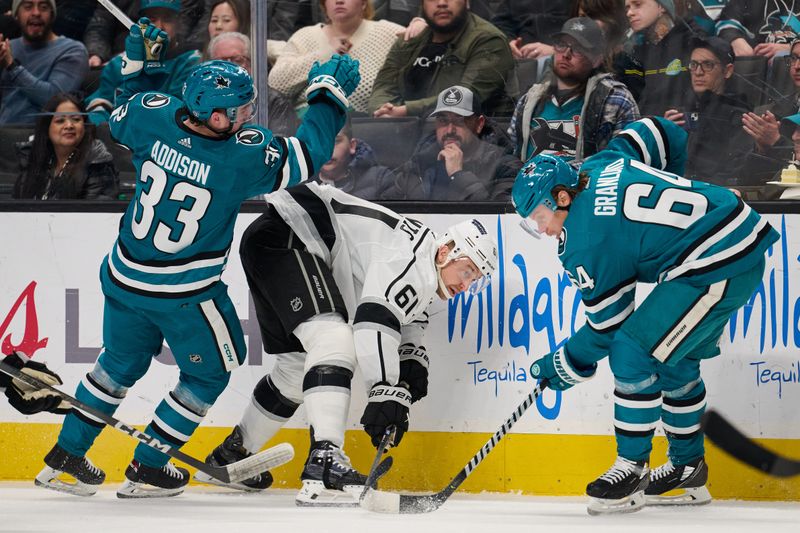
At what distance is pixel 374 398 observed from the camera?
343cm

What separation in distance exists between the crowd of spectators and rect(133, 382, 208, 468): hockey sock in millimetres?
906

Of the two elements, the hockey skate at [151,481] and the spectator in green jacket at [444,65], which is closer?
the hockey skate at [151,481]

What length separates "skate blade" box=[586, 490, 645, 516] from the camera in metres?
3.41

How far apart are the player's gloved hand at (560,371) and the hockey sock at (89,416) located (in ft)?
4.29

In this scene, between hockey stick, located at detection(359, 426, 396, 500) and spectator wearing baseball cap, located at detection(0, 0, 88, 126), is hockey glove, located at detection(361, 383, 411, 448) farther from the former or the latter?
spectator wearing baseball cap, located at detection(0, 0, 88, 126)

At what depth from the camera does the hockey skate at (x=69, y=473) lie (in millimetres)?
3660

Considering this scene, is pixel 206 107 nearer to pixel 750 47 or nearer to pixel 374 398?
pixel 374 398

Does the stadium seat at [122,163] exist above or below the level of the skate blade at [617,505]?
above

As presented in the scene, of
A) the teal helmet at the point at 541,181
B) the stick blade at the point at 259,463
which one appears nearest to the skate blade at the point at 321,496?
the stick blade at the point at 259,463

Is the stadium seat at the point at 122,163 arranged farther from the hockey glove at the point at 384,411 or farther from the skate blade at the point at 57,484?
the hockey glove at the point at 384,411

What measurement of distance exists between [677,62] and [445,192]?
3.01 ft

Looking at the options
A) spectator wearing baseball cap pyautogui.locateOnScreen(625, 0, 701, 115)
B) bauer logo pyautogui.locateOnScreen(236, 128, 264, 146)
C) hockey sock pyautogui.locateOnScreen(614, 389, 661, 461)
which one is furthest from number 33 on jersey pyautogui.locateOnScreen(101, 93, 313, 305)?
spectator wearing baseball cap pyautogui.locateOnScreen(625, 0, 701, 115)

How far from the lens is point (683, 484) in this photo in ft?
11.9

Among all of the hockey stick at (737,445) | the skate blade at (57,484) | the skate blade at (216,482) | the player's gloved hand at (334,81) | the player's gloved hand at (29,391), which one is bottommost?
the skate blade at (216,482)
